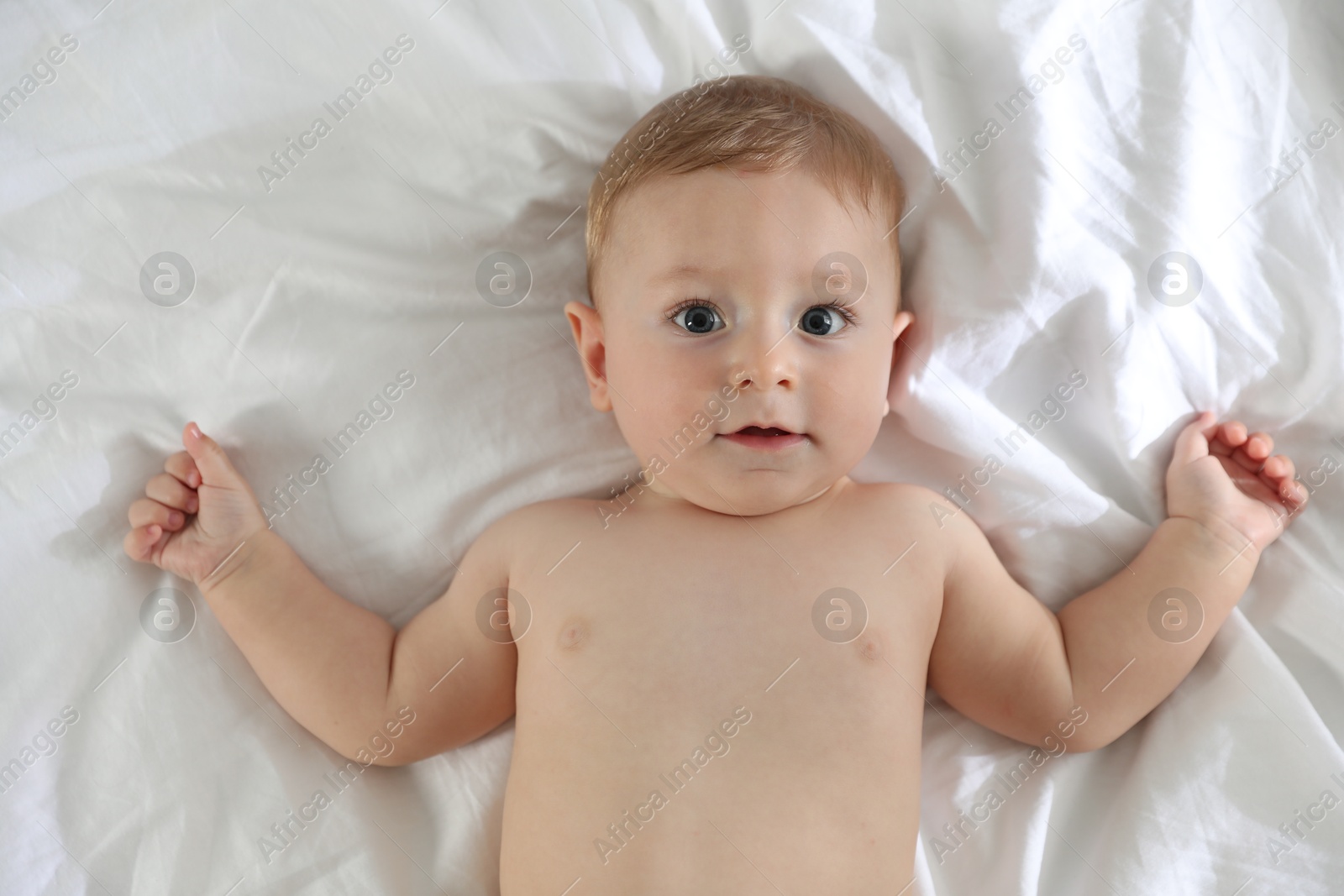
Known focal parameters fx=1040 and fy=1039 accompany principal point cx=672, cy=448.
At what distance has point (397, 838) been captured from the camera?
67.2 inches

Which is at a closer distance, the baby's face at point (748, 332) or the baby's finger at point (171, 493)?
the baby's face at point (748, 332)

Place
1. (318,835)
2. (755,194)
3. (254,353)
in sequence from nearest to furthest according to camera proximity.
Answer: (755,194) → (318,835) → (254,353)

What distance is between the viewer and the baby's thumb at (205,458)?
1.72 meters

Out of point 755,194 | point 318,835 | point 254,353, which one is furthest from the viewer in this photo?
point 254,353

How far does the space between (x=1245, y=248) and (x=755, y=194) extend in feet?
2.81

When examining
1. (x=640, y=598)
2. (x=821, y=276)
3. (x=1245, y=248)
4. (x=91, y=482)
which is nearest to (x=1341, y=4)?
(x=1245, y=248)

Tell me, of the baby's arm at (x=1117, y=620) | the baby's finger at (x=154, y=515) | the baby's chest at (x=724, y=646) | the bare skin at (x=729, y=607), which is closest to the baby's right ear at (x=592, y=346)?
the bare skin at (x=729, y=607)

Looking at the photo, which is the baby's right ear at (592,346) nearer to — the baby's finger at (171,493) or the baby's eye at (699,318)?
the baby's eye at (699,318)

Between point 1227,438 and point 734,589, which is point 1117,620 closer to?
point 1227,438

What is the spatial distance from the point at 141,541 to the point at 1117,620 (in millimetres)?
1595

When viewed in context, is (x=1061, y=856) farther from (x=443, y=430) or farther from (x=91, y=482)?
(x=91, y=482)

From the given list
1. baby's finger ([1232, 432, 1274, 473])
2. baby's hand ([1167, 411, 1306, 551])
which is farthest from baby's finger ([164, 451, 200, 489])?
baby's finger ([1232, 432, 1274, 473])

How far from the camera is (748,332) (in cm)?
153

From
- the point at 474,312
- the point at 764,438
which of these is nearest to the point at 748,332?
the point at 764,438
